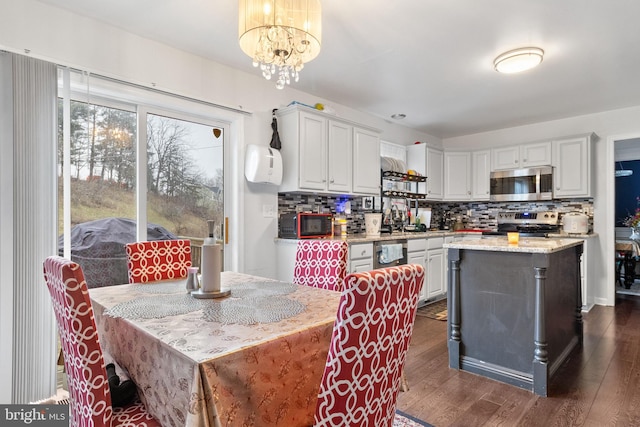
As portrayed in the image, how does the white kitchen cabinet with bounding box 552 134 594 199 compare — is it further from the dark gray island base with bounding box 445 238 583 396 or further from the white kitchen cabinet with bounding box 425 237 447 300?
the dark gray island base with bounding box 445 238 583 396

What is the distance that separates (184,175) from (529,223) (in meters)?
4.66

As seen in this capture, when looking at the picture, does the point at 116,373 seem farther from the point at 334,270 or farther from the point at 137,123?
the point at 137,123

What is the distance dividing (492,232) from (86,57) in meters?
5.00

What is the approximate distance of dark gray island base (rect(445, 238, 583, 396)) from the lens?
2291 mm

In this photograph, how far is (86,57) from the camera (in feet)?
8.03

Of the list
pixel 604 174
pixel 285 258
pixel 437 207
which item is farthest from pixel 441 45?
pixel 437 207

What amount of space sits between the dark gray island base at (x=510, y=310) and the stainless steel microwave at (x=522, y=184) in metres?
2.22

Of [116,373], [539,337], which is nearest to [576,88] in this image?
[539,337]

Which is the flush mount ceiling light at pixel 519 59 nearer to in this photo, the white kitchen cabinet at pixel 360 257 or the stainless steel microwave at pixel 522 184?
the white kitchen cabinet at pixel 360 257

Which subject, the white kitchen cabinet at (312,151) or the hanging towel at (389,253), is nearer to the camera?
the white kitchen cabinet at (312,151)

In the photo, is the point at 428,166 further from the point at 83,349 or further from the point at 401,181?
the point at 83,349

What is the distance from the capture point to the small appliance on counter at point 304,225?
3393 millimetres

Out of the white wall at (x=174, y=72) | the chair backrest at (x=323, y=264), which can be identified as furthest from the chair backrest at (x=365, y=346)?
the white wall at (x=174, y=72)
